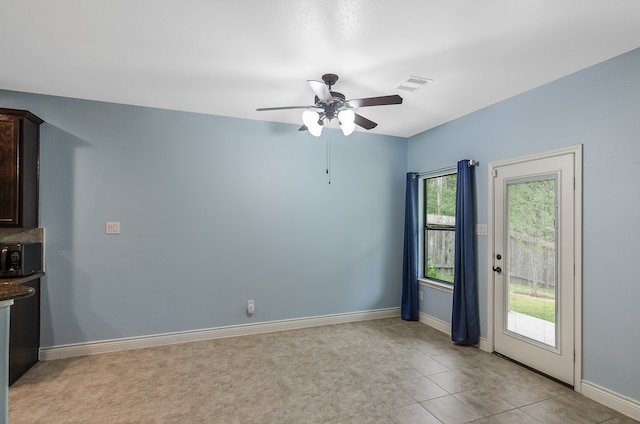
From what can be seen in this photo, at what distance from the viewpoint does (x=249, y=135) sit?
409 centimetres

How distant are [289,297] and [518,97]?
11.4 ft

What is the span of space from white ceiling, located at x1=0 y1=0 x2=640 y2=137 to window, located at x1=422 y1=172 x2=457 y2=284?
4.51 ft

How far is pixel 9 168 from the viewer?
9.66 feet

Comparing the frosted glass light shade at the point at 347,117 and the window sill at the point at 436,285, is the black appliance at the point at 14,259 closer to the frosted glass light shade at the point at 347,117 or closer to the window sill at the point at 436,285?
the frosted glass light shade at the point at 347,117

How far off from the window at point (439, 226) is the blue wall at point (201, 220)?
42 cm

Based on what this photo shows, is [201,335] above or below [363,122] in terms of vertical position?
below

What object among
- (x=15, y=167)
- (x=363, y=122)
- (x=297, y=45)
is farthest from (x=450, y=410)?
(x=15, y=167)

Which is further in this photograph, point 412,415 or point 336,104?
point 336,104

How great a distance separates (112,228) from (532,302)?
447 centimetres

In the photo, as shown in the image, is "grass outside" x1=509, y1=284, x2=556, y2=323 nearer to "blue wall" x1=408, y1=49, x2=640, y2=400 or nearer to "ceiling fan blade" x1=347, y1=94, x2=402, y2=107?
"blue wall" x1=408, y1=49, x2=640, y2=400

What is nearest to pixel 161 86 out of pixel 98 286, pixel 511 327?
pixel 98 286

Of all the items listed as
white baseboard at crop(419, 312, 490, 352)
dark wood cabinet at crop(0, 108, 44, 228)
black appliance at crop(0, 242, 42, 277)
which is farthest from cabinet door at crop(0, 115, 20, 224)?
white baseboard at crop(419, 312, 490, 352)

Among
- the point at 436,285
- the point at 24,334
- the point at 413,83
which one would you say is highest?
the point at 413,83

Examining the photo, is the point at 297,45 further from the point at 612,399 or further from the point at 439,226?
the point at 612,399
